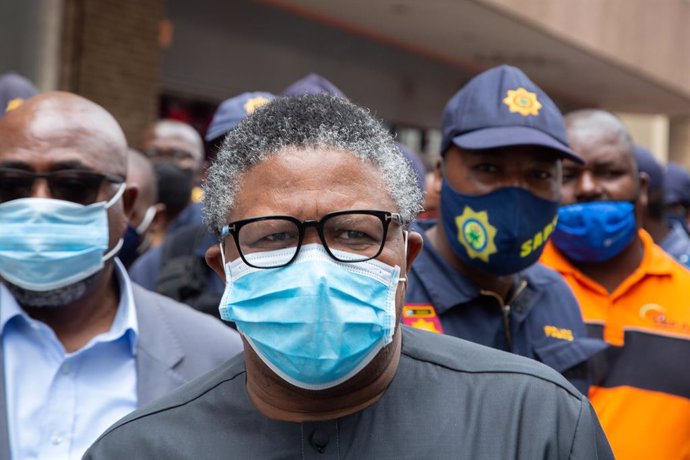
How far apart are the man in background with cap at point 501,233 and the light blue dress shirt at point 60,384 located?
93 cm

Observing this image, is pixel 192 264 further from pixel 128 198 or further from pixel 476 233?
pixel 476 233

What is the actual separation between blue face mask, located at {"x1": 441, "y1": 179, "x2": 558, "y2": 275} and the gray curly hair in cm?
95

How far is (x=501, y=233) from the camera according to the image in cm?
307

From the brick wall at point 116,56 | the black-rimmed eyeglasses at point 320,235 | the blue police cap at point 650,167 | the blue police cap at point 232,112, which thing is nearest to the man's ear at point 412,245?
the black-rimmed eyeglasses at point 320,235

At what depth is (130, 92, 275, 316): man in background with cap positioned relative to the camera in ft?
12.5

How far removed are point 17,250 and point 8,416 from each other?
508 millimetres

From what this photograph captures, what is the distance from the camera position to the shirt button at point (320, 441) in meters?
1.91

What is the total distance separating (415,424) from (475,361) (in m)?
0.22

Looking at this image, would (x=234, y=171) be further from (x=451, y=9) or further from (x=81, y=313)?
(x=451, y=9)

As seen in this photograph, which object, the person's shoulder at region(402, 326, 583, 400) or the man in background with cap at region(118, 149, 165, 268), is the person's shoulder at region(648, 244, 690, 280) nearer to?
the person's shoulder at region(402, 326, 583, 400)

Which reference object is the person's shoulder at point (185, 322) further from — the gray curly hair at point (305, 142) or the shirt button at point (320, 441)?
the shirt button at point (320, 441)

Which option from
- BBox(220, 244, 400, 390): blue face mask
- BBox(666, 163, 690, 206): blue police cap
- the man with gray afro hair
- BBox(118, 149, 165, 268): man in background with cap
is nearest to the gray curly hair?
the man with gray afro hair

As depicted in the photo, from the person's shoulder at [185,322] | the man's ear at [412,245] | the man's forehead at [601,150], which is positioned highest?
the man's forehead at [601,150]

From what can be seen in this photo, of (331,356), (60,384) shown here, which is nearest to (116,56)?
(60,384)
